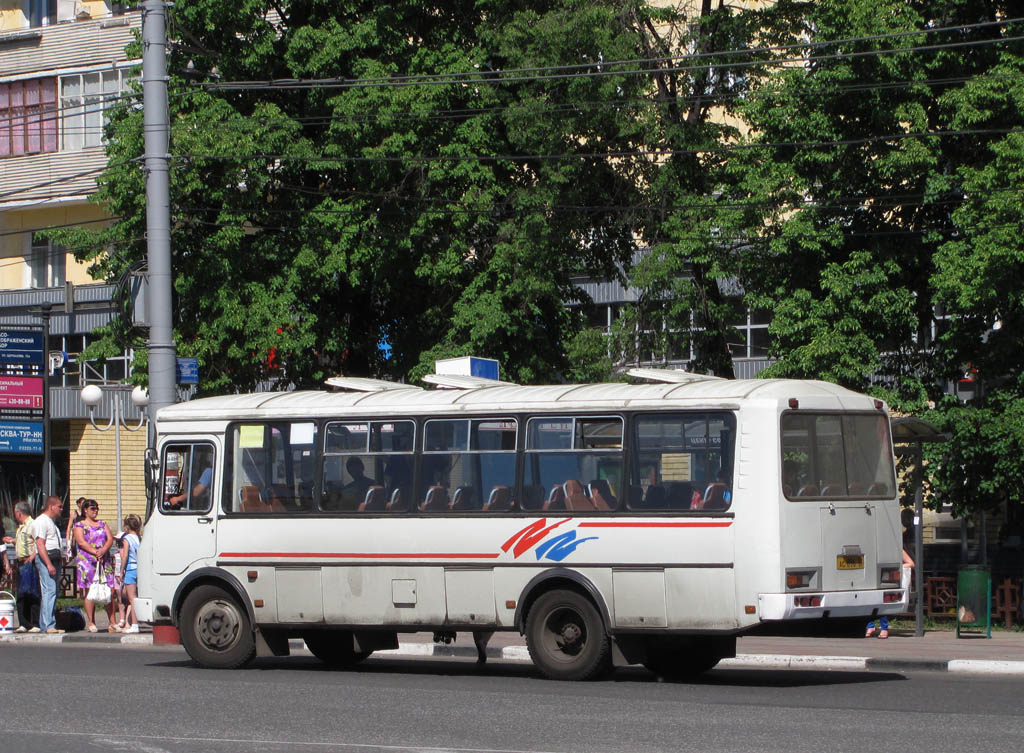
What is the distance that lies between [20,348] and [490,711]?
2630 cm

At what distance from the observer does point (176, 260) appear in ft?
101

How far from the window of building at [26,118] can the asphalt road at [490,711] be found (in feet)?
95.6

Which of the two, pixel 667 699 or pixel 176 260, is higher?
pixel 176 260

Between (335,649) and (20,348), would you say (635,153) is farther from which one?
(20,348)

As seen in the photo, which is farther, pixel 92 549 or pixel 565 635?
pixel 92 549

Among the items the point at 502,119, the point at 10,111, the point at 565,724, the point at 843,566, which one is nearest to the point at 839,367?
the point at 502,119

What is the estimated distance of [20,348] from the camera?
120 ft

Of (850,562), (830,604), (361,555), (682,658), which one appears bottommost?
(682,658)

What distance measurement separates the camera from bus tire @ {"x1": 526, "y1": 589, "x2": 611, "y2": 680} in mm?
15484

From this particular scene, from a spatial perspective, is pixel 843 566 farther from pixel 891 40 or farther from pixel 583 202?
pixel 583 202

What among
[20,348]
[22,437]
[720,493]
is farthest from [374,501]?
[20,348]

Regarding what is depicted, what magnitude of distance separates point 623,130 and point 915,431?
327 inches

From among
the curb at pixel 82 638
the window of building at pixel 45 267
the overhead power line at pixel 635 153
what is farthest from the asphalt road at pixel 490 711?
the window of building at pixel 45 267

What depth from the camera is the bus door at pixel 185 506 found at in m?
17.8
